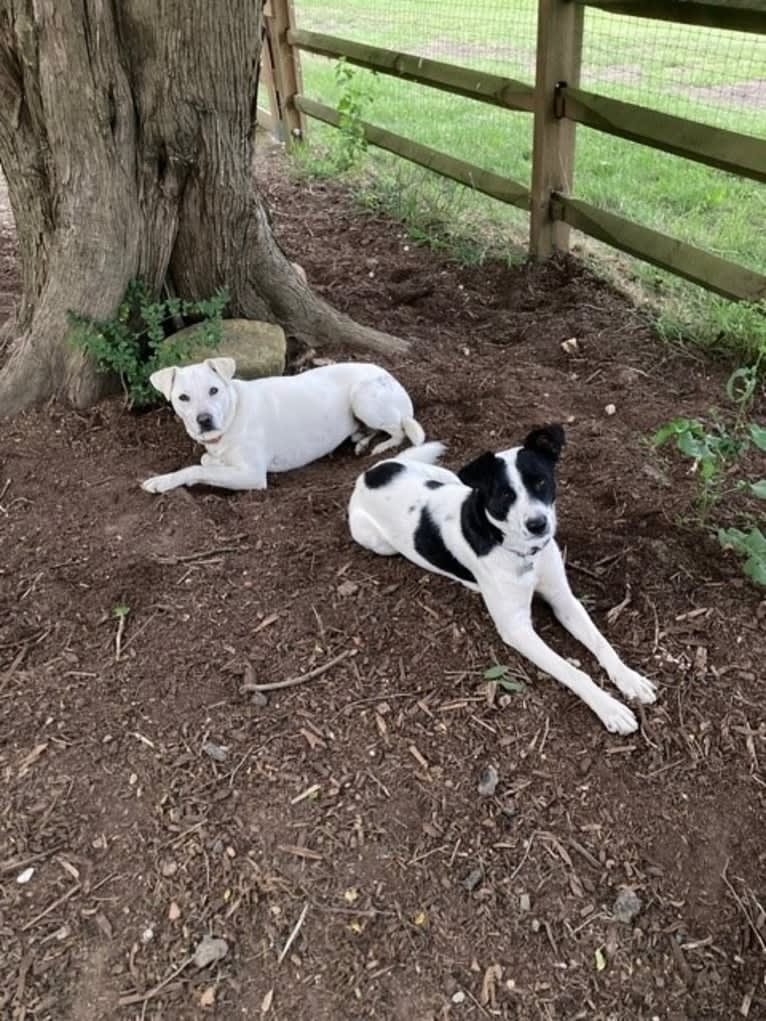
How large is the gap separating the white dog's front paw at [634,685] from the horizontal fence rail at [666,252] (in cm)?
299

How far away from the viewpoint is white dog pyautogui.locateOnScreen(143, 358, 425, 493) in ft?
14.4

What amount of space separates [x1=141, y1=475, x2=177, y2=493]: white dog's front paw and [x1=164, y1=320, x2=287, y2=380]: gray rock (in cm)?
89

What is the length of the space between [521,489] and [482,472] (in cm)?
15

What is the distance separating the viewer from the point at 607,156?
9.05m

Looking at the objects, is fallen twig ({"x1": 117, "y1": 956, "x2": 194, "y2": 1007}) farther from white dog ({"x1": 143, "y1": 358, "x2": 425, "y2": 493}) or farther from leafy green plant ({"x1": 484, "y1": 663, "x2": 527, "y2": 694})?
white dog ({"x1": 143, "y1": 358, "x2": 425, "y2": 493})

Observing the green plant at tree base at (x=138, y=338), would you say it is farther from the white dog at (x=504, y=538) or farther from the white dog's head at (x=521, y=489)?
the white dog's head at (x=521, y=489)

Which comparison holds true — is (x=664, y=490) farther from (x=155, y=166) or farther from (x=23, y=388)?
(x=23, y=388)

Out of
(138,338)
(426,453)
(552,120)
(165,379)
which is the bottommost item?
(426,453)

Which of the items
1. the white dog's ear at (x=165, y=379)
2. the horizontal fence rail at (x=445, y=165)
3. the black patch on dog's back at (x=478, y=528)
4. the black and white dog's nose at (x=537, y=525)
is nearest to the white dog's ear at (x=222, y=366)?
the white dog's ear at (x=165, y=379)

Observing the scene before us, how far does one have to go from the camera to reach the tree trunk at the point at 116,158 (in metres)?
4.38

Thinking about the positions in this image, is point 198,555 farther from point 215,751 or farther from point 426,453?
point 426,453

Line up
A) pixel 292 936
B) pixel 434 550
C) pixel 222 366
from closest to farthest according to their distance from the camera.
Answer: pixel 292 936, pixel 434 550, pixel 222 366

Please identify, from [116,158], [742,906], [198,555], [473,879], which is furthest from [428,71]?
[742,906]

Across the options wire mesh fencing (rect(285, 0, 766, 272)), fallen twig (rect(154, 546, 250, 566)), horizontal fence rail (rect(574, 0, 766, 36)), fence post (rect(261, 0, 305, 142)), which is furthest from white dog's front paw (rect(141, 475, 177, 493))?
fence post (rect(261, 0, 305, 142))
